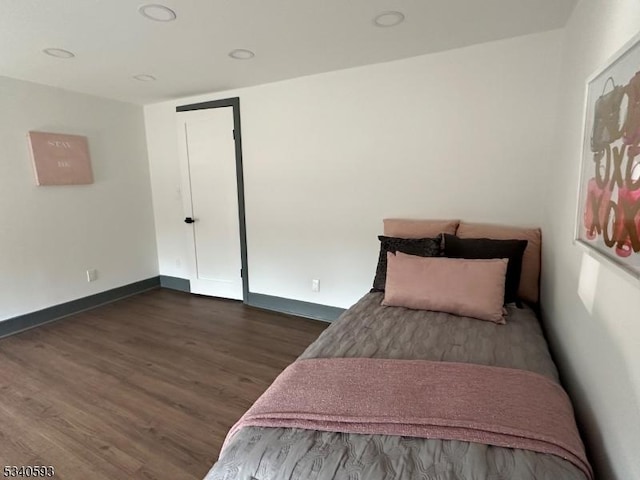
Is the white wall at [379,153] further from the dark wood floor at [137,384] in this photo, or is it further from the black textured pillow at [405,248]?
the dark wood floor at [137,384]

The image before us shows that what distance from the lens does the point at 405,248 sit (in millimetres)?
2414

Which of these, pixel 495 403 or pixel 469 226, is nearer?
pixel 495 403

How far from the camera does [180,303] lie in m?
3.89

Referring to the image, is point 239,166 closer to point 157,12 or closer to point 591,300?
point 157,12

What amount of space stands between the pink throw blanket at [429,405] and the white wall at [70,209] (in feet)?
10.7

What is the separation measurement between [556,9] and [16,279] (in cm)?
473

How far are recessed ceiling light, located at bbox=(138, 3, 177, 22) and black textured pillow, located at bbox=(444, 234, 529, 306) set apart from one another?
2.25 m

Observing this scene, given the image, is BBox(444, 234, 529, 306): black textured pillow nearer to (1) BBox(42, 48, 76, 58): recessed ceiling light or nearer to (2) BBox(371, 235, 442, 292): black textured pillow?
(2) BBox(371, 235, 442, 292): black textured pillow

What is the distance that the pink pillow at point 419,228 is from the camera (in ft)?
8.36

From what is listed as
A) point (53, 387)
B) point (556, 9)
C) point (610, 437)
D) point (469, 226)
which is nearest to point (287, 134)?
point (469, 226)

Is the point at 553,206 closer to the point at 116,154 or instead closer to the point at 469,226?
the point at 469,226

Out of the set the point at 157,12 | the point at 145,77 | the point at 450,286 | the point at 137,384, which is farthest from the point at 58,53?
the point at 450,286

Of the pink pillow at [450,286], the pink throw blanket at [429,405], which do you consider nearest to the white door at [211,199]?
the pink pillow at [450,286]

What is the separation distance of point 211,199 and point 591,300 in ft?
11.6
